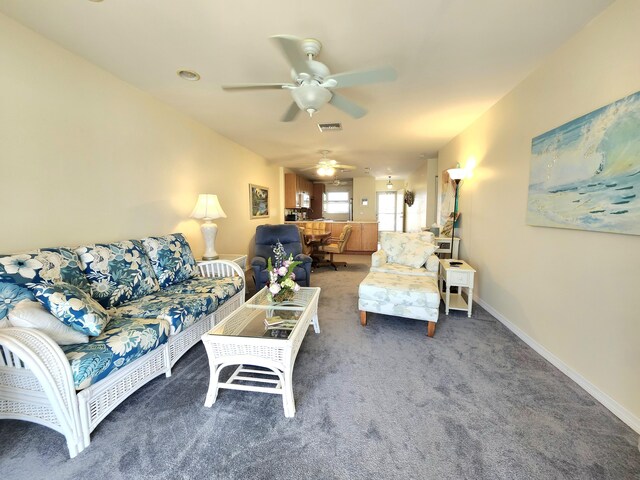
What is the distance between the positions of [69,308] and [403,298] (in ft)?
8.06

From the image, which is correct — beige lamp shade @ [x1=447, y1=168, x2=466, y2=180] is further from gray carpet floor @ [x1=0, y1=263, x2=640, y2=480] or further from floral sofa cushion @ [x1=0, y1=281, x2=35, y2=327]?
floral sofa cushion @ [x1=0, y1=281, x2=35, y2=327]

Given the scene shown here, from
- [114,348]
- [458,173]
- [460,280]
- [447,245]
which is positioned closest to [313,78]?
[114,348]

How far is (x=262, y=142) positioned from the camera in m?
4.40

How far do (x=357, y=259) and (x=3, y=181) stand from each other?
5699 millimetres

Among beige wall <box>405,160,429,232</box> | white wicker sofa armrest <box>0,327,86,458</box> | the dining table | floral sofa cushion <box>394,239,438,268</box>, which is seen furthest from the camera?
beige wall <box>405,160,429,232</box>

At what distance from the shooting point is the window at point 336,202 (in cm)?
1003

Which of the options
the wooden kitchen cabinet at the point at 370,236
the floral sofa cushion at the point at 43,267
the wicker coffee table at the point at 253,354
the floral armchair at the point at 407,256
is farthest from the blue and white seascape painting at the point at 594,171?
the wooden kitchen cabinet at the point at 370,236

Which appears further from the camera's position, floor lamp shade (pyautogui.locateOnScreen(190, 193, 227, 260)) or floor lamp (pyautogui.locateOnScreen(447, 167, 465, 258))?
floor lamp (pyautogui.locateOnScreen(447, 167, 465, 258))

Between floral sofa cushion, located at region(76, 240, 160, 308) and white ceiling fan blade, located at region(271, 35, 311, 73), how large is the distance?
197cm

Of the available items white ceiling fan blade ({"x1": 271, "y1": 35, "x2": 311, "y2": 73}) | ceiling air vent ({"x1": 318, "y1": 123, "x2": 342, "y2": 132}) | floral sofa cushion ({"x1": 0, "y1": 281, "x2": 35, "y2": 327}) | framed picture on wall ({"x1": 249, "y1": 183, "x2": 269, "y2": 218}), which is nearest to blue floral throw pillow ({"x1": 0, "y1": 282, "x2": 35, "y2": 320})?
floral sofa cushion ({"x1": 0, "y1": 281, "x2": 35, "y2": 327})

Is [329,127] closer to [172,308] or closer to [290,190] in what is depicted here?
[172,308]

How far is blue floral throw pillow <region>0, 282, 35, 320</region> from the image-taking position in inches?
53.8

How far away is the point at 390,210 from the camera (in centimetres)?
1003

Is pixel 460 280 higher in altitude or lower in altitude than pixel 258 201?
lower
